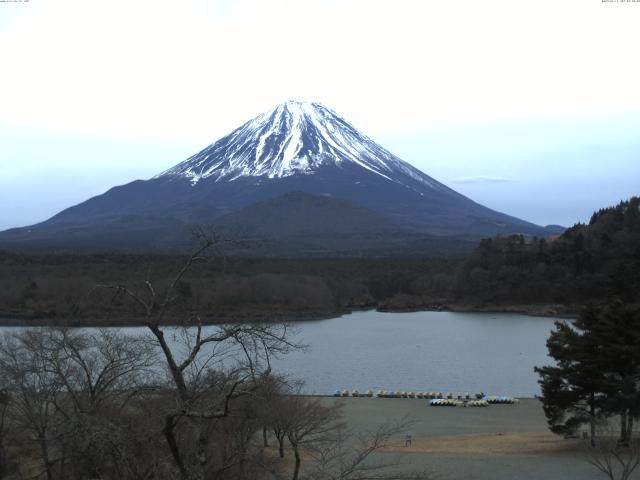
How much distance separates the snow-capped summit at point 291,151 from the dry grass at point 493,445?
4324 inches

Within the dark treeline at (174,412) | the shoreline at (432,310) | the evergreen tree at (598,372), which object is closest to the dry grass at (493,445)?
the evergreen tree at (598,372)

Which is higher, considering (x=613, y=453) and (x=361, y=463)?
(x=613, y=453)

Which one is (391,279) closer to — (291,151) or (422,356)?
(422,356)

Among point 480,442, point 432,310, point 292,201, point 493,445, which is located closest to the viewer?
point 493,445

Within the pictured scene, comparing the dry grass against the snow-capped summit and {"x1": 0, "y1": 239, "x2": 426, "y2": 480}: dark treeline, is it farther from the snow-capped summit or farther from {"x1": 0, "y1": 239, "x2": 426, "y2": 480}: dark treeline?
the snow-capped summit

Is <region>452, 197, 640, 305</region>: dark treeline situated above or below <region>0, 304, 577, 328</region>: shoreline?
above

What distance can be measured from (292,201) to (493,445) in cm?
9407

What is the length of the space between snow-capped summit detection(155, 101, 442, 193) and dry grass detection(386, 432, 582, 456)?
109821mm

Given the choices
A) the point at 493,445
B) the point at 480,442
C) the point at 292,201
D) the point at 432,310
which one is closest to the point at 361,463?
the point at 493,445

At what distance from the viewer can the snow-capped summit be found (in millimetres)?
127750

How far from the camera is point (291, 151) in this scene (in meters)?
130

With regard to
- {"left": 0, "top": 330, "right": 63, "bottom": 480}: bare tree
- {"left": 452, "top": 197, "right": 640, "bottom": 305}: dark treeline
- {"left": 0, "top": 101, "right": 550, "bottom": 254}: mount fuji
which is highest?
{"left": 0, "top": 101, "right": 550, "bottom": 254}: mount fuji

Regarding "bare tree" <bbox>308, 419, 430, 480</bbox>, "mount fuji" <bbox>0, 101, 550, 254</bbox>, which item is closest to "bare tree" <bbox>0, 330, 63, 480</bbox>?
"bare tree" <bbox>308, 419, 430, 480</bbox>

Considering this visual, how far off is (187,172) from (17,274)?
8117 cm
